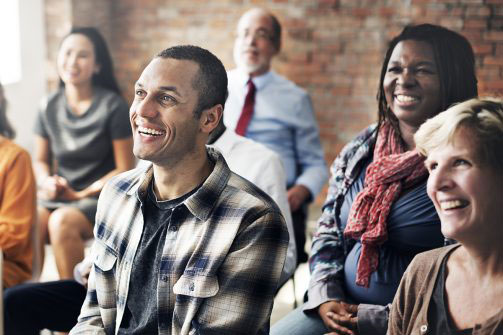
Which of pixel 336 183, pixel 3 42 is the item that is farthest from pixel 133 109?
pixel 3 42

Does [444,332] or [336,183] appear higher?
[336,183]

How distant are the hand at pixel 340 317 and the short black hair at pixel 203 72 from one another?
58 centimetres

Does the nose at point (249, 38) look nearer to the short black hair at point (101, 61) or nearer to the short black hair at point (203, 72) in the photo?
the short black hair at point (101, 61)

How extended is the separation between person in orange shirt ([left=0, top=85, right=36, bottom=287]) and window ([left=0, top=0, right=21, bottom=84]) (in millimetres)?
1640

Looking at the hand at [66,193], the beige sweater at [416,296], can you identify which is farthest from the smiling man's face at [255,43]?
the beige sweater at [416,296]

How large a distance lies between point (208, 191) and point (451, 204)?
54 centimetres

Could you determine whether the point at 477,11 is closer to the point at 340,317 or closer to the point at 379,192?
the point at 379,192

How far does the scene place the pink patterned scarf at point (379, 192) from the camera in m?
1.58

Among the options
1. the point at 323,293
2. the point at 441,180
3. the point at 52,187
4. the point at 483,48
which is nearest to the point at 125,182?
the point at 323,293

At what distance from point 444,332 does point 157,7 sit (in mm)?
3123

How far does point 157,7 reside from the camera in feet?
13.0

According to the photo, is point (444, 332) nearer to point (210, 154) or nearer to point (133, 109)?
point (210, 154)

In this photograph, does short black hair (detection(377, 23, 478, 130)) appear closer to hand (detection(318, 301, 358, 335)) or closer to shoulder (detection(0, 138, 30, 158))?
hand (detection(318, 301, 358, 335))

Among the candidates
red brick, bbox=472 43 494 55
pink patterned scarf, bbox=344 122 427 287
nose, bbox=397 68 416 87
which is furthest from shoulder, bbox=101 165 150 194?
red brick, bbox=472 43 494 55
